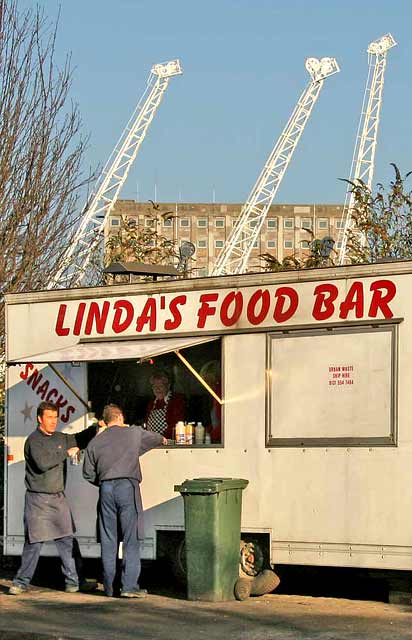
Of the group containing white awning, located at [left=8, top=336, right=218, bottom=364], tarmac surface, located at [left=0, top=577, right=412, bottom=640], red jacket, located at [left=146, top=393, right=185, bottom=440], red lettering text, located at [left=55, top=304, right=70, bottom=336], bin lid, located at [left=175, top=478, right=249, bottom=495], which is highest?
red lettering text, located at [left=55, top=304, right=70, bottom=336]

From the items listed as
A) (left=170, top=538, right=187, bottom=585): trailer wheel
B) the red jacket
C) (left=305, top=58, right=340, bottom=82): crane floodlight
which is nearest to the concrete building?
(left=305, top=58, right=340, bottom=82): crane floodlight

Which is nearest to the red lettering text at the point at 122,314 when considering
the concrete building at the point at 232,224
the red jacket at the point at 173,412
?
the red jacket at the point at 173,412

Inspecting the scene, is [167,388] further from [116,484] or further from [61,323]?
[116,484]

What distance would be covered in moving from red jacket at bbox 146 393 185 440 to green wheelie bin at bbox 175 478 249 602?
49.7 inches

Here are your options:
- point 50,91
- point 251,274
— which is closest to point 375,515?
point 251,274

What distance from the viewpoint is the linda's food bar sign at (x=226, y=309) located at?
11.9 metres

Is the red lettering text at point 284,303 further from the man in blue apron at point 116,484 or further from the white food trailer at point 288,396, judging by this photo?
the man in blue apron at point 116,484

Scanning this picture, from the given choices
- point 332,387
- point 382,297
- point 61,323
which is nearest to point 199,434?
point 332,387

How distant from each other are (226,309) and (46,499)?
97.8 inches

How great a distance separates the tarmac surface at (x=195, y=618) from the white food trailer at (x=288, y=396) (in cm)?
50

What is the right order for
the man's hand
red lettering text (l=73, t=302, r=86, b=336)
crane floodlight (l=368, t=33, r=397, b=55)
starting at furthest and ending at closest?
crane floodlight (l=368, t=33, r=397, b=55) < red lettering text (l=73, t=302, r=86, b=336) < the man's hand

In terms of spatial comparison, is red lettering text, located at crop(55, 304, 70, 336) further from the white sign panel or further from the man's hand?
the man's hand

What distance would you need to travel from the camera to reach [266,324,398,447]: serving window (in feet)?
38.0

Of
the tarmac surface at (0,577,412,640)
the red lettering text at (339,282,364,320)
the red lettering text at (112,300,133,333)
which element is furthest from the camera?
the red lettering text at (112,300,133,333)
